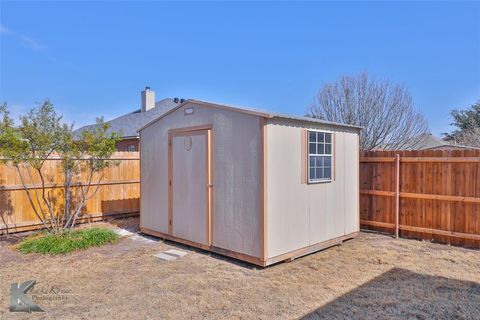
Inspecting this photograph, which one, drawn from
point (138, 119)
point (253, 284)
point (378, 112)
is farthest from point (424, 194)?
point (138, 119)

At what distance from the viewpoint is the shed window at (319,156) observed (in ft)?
16.9

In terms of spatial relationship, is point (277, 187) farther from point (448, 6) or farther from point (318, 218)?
point (448, 6)

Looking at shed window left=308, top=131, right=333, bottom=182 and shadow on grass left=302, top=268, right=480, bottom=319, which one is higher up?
shed window left=308, top=131, right=333, bottom=182

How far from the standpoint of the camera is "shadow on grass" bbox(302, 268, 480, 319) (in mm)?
3056

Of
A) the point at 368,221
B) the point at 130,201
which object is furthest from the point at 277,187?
the point at 130,201

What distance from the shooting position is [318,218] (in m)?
5.33

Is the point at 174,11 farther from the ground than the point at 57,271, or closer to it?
farther from the ground

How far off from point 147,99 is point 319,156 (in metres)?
13.7

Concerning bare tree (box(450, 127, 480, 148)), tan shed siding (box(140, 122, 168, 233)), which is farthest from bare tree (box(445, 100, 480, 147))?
tan shed siding (box(140, 122, 168, 233))

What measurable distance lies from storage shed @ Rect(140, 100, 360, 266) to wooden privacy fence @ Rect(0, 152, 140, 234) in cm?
240

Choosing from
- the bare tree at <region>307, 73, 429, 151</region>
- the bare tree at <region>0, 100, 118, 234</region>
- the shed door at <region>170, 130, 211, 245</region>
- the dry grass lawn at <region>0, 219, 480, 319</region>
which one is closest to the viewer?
the dry grass lawn at <region>0, 219, 480, 319</region>

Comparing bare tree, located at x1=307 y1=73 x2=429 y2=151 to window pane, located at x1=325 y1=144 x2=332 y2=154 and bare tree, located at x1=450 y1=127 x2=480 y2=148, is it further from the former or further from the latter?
window pane, located at x1=325 y1=144 x2=332 y2=154

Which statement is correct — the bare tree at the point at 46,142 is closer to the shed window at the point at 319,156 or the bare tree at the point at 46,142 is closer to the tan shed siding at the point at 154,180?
the tan shed siding at the point at 154,180

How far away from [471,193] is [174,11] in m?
8.11
